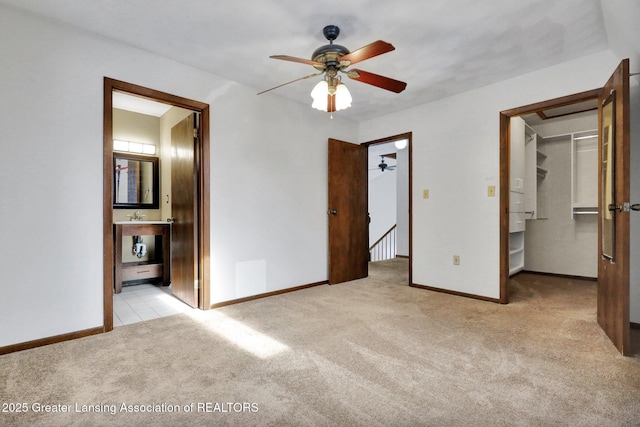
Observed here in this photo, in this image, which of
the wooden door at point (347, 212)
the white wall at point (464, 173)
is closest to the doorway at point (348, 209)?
the wooden door at point (347, 212)

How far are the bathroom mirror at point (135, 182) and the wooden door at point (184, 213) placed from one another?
1143mm

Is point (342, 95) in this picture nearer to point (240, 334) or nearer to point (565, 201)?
point (240, 334)

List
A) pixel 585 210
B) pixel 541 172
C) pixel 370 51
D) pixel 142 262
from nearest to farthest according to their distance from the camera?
pixel 370 51 → pixel 142 262 → pixel 585 210 → pixel 541 172

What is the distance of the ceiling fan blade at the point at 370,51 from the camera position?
191 cm

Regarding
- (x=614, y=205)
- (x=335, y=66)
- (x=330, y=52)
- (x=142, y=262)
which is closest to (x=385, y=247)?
(x=142, y=262)

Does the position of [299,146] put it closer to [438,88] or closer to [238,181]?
[238,181]

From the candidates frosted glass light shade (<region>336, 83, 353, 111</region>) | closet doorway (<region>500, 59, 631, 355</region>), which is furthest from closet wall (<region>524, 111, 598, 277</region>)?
frosted glass light shade (<region>336, 83, 353, 111</region>)

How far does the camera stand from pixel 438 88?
11.8 ft

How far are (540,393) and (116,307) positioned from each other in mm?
3683

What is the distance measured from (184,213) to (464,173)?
3264 mm

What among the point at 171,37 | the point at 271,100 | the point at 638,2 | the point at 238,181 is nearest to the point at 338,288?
the point at 238,181

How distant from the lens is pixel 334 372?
6.24 ft

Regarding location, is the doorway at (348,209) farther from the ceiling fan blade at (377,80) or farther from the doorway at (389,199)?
the ceiling fan blade at (377,80)

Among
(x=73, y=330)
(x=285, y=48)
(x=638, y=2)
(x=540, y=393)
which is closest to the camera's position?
(x=540, y=393)
